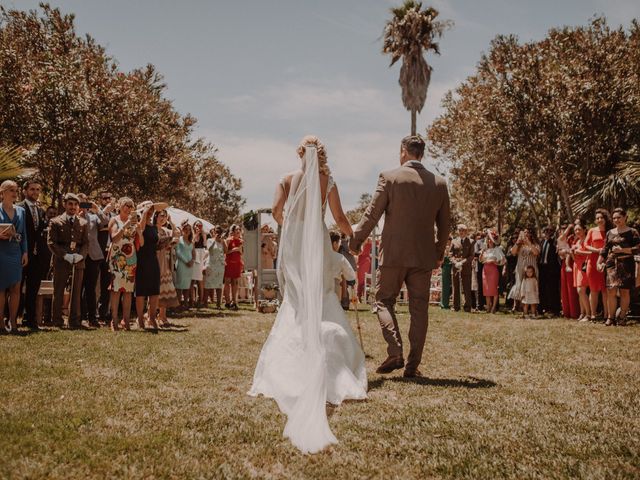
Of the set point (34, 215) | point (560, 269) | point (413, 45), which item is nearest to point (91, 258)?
point (34, 215)

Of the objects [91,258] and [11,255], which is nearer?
[11,255]

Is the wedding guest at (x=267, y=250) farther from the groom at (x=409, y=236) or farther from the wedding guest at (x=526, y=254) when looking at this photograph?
the groom at (x=409, y=236)

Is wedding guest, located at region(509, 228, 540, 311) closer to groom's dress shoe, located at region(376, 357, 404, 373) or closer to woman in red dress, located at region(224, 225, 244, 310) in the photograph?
woman in red dress, located at region(224, 225, 244, 310)

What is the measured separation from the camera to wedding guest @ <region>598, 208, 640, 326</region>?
38.8ft

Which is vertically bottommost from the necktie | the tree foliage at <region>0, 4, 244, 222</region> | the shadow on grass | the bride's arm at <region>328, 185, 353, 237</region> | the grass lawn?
the grass lawn

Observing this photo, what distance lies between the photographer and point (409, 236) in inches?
243

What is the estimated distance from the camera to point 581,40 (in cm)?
2158

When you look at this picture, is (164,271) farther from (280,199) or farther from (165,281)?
(280,199)

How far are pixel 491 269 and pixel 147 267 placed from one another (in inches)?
406

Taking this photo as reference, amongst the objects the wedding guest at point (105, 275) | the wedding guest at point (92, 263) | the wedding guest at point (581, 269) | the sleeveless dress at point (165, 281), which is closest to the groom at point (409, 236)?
the sleeveless dress at point (165, 281)

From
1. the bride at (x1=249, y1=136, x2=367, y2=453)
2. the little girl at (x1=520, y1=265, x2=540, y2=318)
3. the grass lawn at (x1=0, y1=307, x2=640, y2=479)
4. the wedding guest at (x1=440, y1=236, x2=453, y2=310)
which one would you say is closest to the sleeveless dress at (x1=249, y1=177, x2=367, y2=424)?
the bride at (x1=249, y1=136, x2=367, y2=453)

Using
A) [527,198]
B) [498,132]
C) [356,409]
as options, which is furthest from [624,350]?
[527,198]

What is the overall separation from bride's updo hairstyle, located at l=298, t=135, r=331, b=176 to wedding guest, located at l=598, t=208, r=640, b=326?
339 inches

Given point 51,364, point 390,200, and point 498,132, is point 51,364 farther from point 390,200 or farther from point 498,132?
point 498,132
